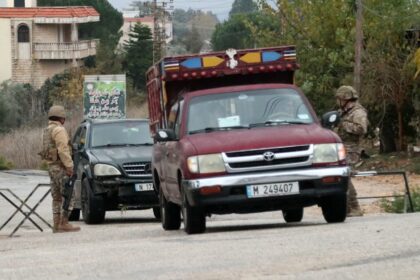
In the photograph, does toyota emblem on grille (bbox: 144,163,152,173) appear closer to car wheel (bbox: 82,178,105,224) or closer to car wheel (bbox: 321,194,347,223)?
car wheel (bbox: 82,178,105,224)

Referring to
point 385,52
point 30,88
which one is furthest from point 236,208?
point 30,88

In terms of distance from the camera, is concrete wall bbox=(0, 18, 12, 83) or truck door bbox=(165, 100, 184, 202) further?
concrete wall bbox=(0, 18, 12, 83)

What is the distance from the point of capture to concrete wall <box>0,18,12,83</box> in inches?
3597

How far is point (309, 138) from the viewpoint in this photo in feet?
48.0

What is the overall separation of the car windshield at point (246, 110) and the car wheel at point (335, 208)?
1032 millimetres

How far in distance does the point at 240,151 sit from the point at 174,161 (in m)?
1.27

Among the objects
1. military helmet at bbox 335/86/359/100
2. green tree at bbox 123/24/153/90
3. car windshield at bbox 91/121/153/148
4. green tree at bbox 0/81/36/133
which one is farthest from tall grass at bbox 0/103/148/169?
green tree at bbox 123/24/153/90

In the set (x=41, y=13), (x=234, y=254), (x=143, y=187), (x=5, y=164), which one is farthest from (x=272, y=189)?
(x=41, y=13)

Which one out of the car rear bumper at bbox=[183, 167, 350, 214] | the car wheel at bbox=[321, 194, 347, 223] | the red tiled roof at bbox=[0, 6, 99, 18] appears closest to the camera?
the car rear bumper at bbox=[183, 167, 350, 214]

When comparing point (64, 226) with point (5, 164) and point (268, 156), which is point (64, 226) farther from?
point (5, 164)

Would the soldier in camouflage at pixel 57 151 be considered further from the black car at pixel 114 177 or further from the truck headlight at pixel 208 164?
the truck headlight at pixel 208 164

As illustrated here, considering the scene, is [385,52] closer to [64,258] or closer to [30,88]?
[64,258]

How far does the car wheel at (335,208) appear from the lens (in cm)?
1502

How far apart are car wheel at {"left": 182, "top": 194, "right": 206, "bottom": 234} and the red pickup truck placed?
0.01 meters
